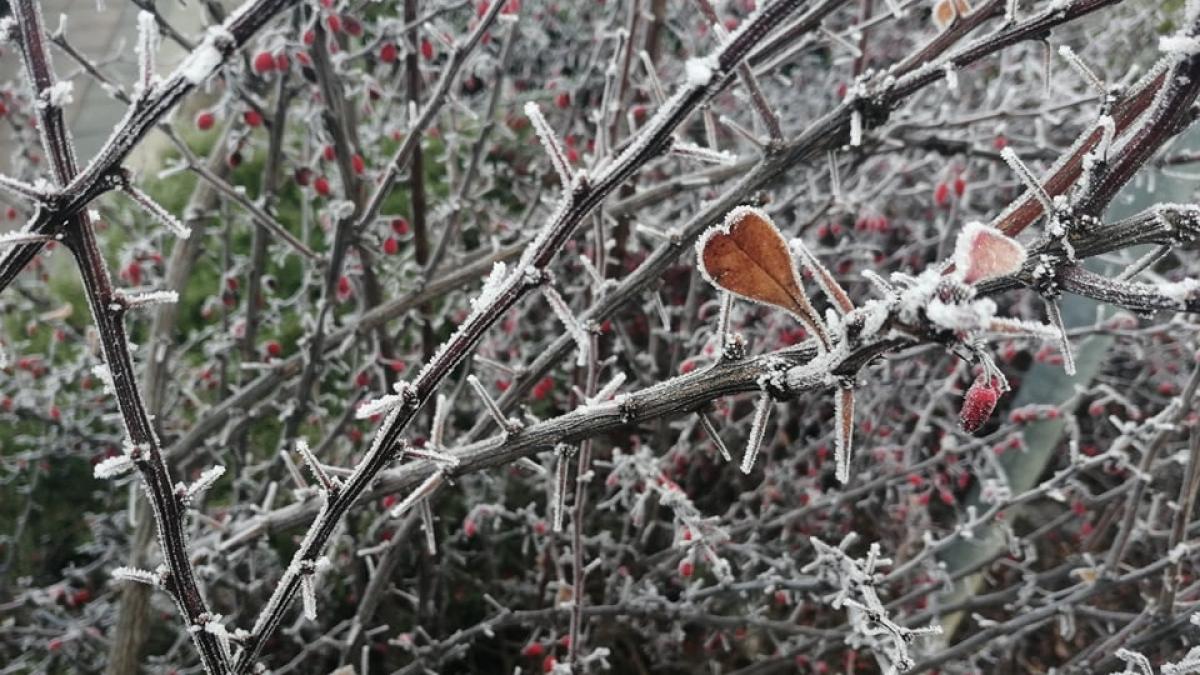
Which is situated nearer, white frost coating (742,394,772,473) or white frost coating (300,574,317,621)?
white frost coating (742,394,772,473)

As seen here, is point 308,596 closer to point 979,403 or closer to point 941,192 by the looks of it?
point 979,403

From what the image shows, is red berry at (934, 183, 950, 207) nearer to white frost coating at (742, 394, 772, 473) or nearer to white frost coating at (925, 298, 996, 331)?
white frost coating at (742, 394, 772, 473)

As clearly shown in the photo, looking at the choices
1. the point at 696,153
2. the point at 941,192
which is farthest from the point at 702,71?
the point at 941,192

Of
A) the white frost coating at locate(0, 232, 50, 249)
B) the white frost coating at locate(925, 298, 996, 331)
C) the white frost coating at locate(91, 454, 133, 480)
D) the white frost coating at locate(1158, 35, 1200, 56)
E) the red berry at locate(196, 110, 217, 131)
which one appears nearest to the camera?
the white frost coating at locate(925, 298, 996, 331)

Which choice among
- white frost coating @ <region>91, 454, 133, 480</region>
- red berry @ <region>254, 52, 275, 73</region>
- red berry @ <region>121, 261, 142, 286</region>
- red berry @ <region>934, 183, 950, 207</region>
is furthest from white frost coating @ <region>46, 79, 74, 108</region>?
red berry @ <region>934, 183, 950, 207</region>

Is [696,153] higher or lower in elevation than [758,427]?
higher

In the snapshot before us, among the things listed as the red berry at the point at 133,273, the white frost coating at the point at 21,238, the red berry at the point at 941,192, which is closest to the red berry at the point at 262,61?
the red berry at the point at 133,273
